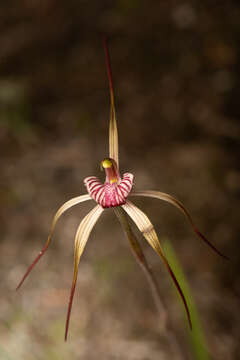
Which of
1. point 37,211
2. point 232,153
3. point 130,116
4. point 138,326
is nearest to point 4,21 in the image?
point 130,116

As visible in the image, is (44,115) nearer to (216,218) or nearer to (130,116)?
(130,116)

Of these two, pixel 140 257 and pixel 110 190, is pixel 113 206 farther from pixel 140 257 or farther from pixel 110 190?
pixel 140 257

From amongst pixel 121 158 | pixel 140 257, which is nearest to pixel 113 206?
pixel 140 257

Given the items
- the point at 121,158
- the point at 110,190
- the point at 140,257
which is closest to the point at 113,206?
the point at 110,190

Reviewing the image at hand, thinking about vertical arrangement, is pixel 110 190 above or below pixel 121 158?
above

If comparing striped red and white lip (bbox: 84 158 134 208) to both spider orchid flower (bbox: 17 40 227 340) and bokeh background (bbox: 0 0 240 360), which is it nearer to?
spider orchid flower (bbox: 17 40 227 340)

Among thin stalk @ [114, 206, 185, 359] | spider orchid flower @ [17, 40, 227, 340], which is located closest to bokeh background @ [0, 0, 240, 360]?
thin stalk @ [114, 206, 185, 359]

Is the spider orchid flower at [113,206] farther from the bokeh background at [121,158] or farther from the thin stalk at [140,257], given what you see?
the bokeh background at [121,158]

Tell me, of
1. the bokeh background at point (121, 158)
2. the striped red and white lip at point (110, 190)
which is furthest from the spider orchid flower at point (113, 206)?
the bokeh background at point (121, 158)

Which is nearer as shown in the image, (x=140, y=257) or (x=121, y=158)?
(x=140, y=257)
